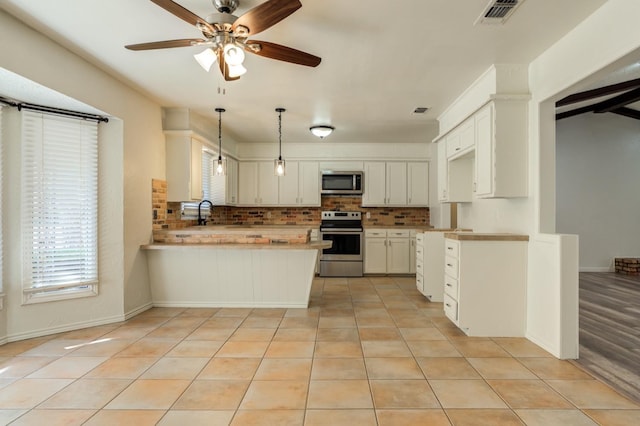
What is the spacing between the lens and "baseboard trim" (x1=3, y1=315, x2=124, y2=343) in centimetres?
299

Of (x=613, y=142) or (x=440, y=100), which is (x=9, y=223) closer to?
(x=440, y=100)

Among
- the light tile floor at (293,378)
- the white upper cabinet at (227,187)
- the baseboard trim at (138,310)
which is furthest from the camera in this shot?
the white upper cabinet at (227,187)

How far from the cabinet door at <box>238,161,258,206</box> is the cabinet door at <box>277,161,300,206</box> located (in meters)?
0.46

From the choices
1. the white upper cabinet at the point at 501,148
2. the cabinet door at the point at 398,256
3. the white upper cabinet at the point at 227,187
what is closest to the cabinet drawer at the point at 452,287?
the white upper cabinet at the point at 501,148

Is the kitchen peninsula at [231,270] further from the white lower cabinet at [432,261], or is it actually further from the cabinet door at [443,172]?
the cabinet door at [443,172]

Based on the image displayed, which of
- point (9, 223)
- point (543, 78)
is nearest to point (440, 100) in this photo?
point (543, 78)

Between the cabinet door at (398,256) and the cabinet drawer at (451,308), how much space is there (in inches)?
99.8

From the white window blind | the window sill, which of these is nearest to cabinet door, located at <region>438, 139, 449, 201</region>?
the white window blind

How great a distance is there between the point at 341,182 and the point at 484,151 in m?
3.20

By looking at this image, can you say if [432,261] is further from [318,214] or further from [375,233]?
[318,214]

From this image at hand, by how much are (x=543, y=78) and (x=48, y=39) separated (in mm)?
3944

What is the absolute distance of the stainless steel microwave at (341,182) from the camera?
625cm

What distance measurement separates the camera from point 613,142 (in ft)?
21.6

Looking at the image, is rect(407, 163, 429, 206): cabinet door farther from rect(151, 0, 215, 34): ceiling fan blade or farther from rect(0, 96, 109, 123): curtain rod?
rect(151, 0, 215, 34): ceiling fan blade
